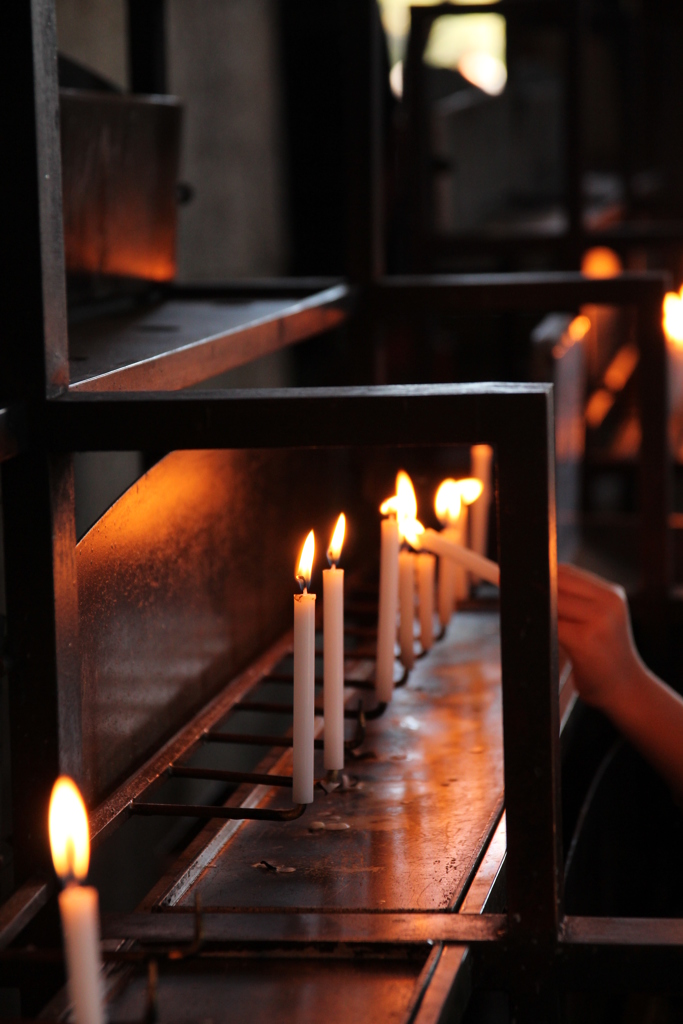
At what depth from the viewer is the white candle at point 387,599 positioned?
1.28m

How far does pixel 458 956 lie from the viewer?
33.6 inches

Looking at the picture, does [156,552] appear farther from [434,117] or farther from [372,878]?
[434,117]

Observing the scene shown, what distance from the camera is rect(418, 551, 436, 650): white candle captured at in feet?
4.99

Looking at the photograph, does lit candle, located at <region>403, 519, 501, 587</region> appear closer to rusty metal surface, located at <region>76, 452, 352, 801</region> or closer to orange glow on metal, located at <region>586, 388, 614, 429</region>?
rusty metal surface, located at <region>76, 452, 352, 801</region>

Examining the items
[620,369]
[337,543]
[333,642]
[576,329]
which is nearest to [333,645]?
[333,642]

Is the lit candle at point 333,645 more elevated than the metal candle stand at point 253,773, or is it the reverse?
the lit candle at point 333,645

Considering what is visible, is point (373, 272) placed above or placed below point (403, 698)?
above

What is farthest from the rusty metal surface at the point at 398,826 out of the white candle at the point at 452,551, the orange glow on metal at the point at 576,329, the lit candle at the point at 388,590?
the orange glow on metal at the point at 576,329

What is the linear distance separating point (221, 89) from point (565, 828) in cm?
225

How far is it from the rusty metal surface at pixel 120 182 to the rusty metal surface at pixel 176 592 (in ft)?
1.04

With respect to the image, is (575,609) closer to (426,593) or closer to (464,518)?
(426,593)

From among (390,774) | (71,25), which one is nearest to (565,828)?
(390,774)

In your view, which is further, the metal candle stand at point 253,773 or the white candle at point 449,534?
the white candle at point 449,534

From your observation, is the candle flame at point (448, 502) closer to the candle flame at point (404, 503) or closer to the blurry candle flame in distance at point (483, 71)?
the candle flame at point (404, 503)
